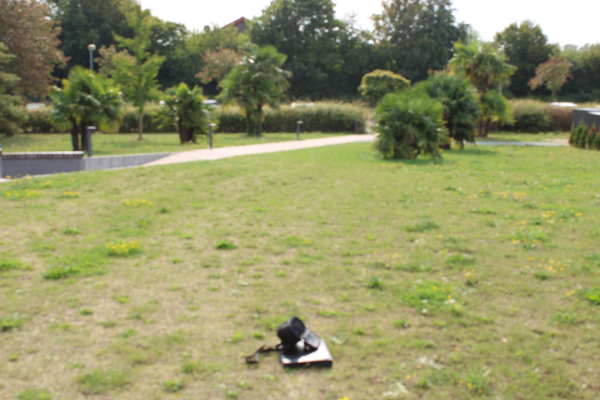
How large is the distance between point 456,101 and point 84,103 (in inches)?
499

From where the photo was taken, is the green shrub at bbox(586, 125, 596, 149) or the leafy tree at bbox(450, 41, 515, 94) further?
the leafy tree at bbox(450, 41, 515, 94)

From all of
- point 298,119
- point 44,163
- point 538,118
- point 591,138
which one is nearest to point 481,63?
point 538,118

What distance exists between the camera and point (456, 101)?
17.6m

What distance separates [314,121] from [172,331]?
2646 cm

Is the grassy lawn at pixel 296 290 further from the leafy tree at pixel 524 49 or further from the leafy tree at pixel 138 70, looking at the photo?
the leafy tree at pixel 524 49

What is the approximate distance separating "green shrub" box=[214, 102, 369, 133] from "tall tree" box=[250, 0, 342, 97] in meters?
29.0

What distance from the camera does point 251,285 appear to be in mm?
4906

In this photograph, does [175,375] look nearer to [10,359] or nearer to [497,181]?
[10,359]

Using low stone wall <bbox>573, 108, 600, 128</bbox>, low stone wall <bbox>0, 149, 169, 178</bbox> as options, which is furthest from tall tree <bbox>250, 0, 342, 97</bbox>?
low stone wall <bbox>0, 149, 169, 178</bbox>

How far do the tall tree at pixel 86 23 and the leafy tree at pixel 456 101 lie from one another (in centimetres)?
5093

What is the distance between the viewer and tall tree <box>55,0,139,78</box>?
59.3 metres

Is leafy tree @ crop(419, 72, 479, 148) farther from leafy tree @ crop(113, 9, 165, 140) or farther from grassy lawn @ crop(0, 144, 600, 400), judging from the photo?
leafy tree @ crop(113, 9, 165, 140)

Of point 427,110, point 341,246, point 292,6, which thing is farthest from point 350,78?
point 341,246

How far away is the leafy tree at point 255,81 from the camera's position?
24.2 metres
